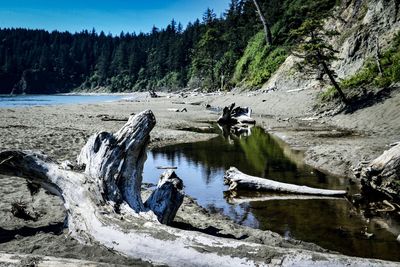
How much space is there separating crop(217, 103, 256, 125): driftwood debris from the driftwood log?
16.8m

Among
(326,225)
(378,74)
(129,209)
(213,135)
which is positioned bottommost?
(326,225)

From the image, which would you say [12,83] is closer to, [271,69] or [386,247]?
[271,69]

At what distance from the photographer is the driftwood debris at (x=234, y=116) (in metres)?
25.1

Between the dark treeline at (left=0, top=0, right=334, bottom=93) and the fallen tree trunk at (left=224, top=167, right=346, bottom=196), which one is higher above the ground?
the dark treeline at (left=0, top=0, right=334, bottom=93)

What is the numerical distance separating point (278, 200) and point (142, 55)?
447 ft

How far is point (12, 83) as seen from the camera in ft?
483

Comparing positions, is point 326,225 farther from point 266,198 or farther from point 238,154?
point 238,154

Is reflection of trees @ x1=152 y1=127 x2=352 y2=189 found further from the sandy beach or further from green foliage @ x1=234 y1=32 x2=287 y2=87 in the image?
green foliage @ x1=234 y1=32 x2=287 y2=87

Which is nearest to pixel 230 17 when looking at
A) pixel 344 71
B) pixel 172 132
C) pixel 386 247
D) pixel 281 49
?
pixel 281 49

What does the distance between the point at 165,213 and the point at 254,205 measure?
301 cm

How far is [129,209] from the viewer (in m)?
5.48

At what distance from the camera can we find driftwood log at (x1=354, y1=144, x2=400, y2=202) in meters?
7.59

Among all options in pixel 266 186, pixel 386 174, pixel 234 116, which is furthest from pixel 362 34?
pixel 386 174

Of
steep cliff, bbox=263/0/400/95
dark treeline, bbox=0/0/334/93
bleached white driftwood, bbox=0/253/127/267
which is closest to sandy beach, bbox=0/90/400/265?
bleached white driftwood, bbox=0/253/127/267
